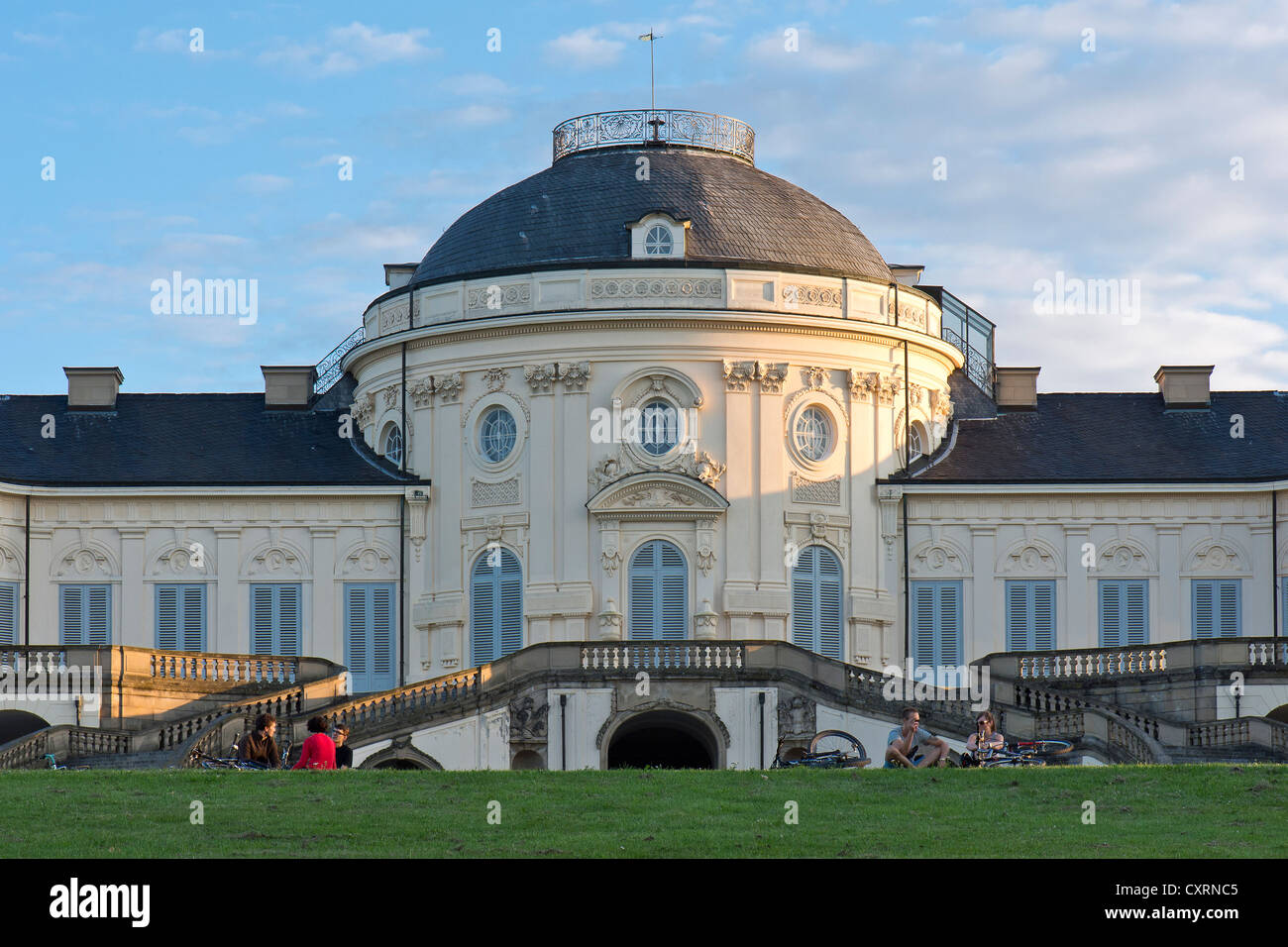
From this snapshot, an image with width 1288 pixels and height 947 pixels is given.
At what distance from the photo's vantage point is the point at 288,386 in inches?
2200

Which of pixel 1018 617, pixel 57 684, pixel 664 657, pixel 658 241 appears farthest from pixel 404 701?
pixel 1018 617

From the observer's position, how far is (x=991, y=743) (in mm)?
34656

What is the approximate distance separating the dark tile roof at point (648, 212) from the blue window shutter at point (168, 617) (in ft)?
29.7

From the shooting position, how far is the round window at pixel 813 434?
5084 cm

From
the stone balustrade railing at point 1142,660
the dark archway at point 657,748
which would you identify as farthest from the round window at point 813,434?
the stone balustrade railing at point 1142,660

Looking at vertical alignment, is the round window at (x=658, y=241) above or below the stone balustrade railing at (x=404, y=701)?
above

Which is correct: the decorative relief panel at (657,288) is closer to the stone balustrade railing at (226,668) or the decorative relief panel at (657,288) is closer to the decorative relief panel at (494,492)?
the decorative relief panel at (494,492)

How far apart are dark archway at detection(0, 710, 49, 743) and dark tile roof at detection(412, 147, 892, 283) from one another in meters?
13.4

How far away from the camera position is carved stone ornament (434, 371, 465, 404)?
51594 mm

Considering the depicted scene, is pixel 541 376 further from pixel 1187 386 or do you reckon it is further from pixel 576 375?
pixel 1187 386

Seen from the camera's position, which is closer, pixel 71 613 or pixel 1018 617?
pixel 71 613

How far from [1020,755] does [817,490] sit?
16844 mm

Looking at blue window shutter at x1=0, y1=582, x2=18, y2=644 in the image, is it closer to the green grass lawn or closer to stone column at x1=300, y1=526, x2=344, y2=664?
stone column at x1=300, y1=526, x2=344, y2=664
